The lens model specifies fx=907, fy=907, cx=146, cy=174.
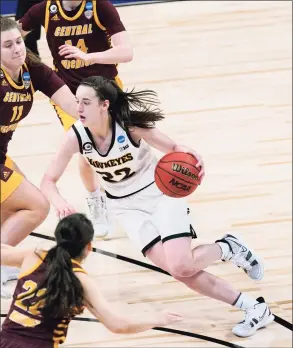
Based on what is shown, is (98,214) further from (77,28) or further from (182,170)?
(182,170)

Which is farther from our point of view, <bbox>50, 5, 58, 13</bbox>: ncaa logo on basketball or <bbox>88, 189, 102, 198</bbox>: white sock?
<bbox>88, 189, 102, 198</bbox>: white sock

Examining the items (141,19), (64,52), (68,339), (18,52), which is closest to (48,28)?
(64,52)

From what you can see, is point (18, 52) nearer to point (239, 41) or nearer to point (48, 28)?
point (48, 28)

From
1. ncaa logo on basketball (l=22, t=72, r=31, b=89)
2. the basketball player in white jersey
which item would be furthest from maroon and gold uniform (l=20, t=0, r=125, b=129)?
the basketball player in white jersey

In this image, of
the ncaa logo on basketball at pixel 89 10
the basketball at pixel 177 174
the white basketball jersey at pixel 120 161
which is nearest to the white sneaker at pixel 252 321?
the basketball at pixel 177 174

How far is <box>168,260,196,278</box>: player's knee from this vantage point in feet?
14.7

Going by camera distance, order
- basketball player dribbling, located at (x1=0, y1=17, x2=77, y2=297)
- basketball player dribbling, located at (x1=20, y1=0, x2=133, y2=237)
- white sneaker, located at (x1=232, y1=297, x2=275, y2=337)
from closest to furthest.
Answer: basketball player dribbling, located at (x1=0, y1=17, x2=77, y2=297), white sneaker, located at (x1=232, y1=297, x2=275, y2=337), basketball player dribbling, located at (x1=20, y1=0, x2=133, y2=237)

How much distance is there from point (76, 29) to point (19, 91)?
2.83 ft

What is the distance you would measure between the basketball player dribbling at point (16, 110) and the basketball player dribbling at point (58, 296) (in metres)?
0.86

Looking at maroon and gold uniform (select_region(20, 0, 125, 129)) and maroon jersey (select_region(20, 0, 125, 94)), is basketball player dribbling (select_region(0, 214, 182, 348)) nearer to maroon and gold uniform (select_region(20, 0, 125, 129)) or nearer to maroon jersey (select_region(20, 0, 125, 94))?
maroon and gold uniform (select_region(20, 0, 125, 129))

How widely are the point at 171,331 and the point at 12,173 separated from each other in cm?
116

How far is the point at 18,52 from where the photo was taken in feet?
14.4

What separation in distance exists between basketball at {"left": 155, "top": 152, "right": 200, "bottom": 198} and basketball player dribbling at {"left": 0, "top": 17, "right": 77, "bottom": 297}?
0.59m

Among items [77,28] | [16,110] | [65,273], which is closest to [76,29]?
[77,28]
